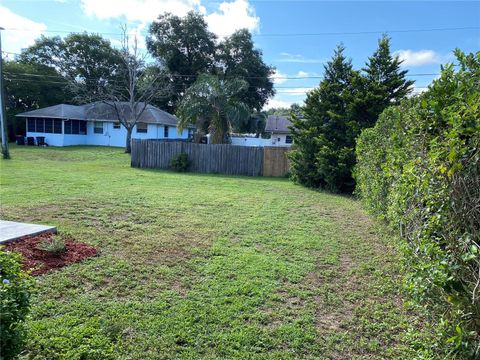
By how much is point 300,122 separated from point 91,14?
7451 mm

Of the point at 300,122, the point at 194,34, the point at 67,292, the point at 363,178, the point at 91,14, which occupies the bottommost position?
the point at 67,292

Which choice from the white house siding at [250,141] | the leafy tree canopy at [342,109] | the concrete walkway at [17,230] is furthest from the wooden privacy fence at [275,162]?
the white house siding at [250,141]

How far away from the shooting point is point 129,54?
22219mm

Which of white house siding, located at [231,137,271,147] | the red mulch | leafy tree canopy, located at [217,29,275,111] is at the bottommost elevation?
the red mulch

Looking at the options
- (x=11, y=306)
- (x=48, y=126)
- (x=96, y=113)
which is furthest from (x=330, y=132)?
(x=48, y=126)

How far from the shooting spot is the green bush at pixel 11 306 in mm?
1681

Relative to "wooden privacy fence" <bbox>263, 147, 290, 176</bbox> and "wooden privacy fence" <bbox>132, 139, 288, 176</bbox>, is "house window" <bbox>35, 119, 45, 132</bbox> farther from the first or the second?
"wooden privacy fence" <bbox>263, 147, 290, 176</bbox>

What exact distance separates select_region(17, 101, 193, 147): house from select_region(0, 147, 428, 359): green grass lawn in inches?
797

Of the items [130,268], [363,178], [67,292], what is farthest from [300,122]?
[67,292]

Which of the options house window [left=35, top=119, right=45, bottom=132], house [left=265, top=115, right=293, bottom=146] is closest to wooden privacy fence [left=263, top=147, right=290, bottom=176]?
house [left=265, top=115, right=293, bottom=146]

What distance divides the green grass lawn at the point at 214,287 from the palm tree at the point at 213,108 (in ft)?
37.3

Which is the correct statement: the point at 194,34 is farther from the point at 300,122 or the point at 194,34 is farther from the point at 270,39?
the point at 300,122

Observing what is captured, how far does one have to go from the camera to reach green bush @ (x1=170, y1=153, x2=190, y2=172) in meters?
15.2

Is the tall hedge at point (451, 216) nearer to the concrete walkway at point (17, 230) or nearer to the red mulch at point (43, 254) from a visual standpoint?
the red mulch at point (43, 254)
